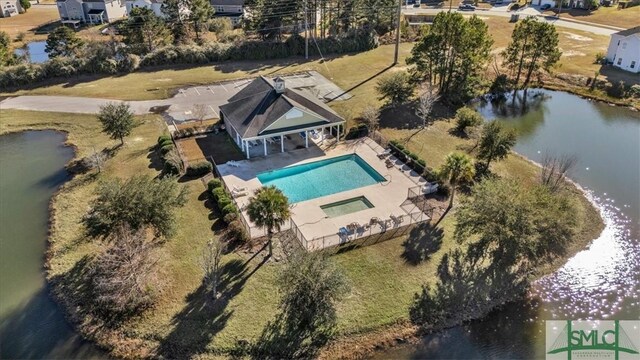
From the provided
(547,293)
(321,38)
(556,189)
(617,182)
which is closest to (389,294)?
(547,293)

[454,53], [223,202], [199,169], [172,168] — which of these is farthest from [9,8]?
[454,53]

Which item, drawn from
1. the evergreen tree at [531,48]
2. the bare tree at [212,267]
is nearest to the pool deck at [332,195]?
the bare tree at [212,267]

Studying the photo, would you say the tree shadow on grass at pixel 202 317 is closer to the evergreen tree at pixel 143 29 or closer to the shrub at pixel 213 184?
the shrub at pixel 213 184

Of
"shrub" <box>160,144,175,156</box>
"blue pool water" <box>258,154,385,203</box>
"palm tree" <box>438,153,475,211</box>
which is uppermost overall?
"palm tree" <box>438,153,475,211</box>

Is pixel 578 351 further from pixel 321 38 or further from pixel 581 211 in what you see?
pixel 321 38

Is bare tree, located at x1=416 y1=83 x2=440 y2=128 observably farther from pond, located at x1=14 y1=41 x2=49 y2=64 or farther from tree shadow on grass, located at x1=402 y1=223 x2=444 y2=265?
pond, located at x1=14 y1=41 x2=49 y2=64

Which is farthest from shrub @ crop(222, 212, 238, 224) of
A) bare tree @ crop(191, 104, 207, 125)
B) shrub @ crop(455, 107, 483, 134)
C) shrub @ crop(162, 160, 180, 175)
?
shrub @ crop(455, 107, 483, 134)
